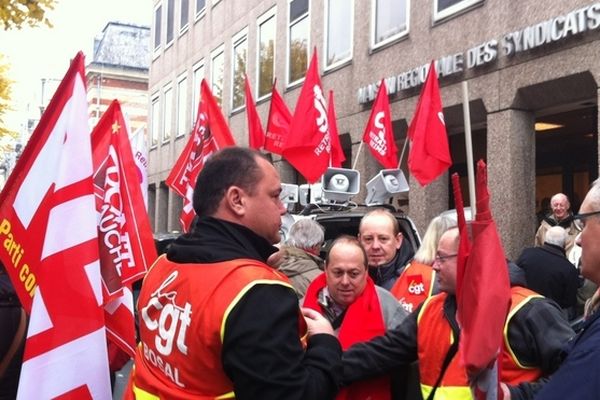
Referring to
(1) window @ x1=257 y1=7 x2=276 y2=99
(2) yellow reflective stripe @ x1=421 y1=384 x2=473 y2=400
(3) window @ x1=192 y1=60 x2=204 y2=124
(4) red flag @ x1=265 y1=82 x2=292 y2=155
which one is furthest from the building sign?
(3) window @ x1=192 y1=60 x2=204 y2=124

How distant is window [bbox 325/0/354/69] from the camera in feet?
47.8

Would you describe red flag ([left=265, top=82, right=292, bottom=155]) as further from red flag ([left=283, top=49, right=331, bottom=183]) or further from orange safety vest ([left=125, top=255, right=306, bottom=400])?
orange safety vest ([left=125, top=255, right=306, bottom=400])

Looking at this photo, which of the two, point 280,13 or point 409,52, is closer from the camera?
point 409,52

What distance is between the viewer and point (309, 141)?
8.34m

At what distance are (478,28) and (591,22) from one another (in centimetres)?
232

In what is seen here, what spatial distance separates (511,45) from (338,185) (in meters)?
3.78

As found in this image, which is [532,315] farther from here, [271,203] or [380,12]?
[380,12]

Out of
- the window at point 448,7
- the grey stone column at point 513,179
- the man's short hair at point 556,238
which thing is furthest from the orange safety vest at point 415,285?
the window at point 448,7

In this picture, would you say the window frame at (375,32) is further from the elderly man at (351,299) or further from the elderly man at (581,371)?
the elderly man at (581,371)

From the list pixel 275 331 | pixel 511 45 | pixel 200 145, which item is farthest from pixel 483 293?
pixel 511 45

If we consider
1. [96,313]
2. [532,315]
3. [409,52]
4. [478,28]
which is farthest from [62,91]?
[409,52]

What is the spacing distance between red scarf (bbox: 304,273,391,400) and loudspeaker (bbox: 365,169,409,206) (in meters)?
4.05

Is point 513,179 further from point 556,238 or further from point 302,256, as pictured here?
point 302,256

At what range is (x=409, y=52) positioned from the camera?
12.4 meters
